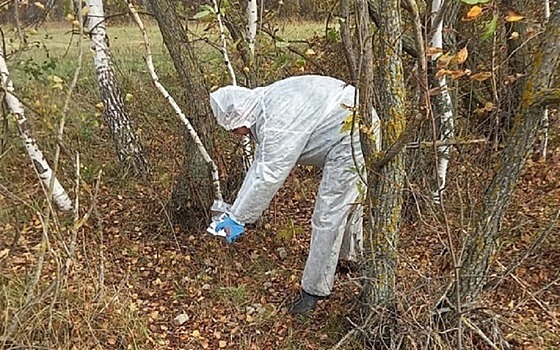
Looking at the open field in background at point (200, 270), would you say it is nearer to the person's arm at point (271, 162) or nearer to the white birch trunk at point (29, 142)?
the white birch trunk at point (29, 142)

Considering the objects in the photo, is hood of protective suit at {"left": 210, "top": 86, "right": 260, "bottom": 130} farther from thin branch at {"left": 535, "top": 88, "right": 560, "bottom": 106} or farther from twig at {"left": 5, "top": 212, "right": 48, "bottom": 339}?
thin branch at {"left": 535, "top": 88, "right": 560, "bottom": 106}

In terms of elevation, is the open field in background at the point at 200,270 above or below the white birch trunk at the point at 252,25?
below

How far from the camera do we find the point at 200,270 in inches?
149

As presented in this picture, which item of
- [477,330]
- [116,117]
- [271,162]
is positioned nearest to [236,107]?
[271,162]

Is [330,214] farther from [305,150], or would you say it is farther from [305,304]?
[305,304]

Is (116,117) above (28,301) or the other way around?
the other way around

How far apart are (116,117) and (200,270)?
2.13 meters

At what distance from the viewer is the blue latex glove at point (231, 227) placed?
312 cm

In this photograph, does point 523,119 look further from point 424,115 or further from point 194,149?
point 194,149

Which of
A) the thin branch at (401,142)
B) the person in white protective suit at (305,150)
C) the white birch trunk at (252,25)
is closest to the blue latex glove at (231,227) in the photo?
the person in white protective suit at (305,150)

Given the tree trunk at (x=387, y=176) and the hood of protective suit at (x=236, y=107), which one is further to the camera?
the hood of protective suit at (x=236, y=107)

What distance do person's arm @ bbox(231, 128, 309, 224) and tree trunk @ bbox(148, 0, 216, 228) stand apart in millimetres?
1008

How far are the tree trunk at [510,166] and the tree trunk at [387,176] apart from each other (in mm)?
353

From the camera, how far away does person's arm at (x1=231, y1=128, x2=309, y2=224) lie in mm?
2975
